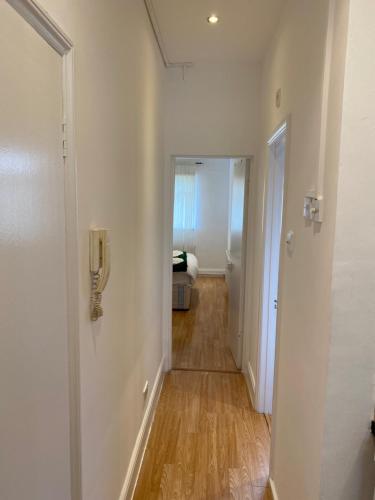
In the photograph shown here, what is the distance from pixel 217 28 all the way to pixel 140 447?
289 centimetres

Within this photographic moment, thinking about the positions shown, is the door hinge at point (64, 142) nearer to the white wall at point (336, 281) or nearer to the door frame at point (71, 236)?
the door frame at point (71, 236)

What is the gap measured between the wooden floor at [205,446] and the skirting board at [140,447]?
6 cm

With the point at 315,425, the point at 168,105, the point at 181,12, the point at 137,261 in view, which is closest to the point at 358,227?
the point at 315,425

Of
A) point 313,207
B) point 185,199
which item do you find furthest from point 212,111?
point 185,199

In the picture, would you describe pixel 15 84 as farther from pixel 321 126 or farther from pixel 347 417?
pixel 347 417

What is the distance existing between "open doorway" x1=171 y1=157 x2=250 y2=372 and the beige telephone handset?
221 cm

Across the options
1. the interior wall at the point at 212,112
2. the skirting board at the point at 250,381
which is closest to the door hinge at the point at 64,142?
the interior wall at the point at 212,112

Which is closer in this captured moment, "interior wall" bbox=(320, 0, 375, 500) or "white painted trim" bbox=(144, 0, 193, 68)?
"interior wall" bbox=(320, 0, 375, 500)

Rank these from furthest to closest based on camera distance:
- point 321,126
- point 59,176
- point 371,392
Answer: point 321,126
point 371,392
point 59,176

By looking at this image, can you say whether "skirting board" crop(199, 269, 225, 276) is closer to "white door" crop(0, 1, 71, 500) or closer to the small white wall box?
the small white wall box

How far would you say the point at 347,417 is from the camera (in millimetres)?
1234

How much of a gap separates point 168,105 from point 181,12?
3.09ft

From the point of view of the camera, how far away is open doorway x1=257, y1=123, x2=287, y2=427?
2.57 m

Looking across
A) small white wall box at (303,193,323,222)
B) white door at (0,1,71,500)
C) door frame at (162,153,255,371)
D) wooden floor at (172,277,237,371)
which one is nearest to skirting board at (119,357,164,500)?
door frame at (162,153,255,371)
